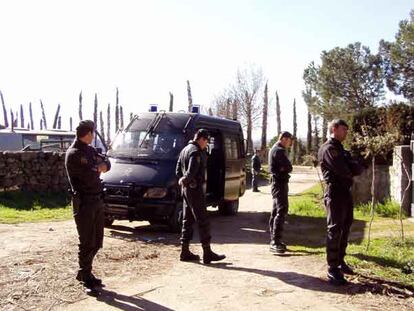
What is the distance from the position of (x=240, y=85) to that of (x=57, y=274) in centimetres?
3874

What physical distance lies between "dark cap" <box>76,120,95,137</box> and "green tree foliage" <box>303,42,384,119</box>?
27.1m

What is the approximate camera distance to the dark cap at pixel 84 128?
5984 millimetres

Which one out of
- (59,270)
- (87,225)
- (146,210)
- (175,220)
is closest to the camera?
(87,225)

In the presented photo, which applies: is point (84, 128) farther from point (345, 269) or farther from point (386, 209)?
point (386, 209)

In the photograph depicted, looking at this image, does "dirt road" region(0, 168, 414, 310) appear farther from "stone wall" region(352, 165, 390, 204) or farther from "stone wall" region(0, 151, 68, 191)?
"stone wall" region(0, 151, 68, 191)

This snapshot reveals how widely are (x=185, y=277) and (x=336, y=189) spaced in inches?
82.5

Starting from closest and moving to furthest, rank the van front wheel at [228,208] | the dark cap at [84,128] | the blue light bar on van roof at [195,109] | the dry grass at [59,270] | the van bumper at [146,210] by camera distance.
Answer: the dry grass at [59,270] < the dark cap at [84,128] < the van bumper at [146,210] < the blue light bar on van roof at [195,109] < the van front wheel at [228,208]

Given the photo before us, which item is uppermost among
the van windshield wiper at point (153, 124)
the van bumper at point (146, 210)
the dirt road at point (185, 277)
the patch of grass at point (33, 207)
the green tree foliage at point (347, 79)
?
the green tree foliage at point (347, 79)

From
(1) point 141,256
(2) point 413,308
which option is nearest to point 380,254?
(2) point 413,308

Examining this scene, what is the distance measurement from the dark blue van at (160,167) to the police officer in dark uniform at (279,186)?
2.23 metres

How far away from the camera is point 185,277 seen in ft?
21.4

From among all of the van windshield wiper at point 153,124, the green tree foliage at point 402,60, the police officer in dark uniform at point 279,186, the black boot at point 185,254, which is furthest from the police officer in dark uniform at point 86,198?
the green tree foliage at point 402,60

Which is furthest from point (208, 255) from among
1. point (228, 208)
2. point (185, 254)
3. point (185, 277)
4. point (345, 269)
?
point (228, 208)

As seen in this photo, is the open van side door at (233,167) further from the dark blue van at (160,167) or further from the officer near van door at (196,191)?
the officer near van door at (196,191)
